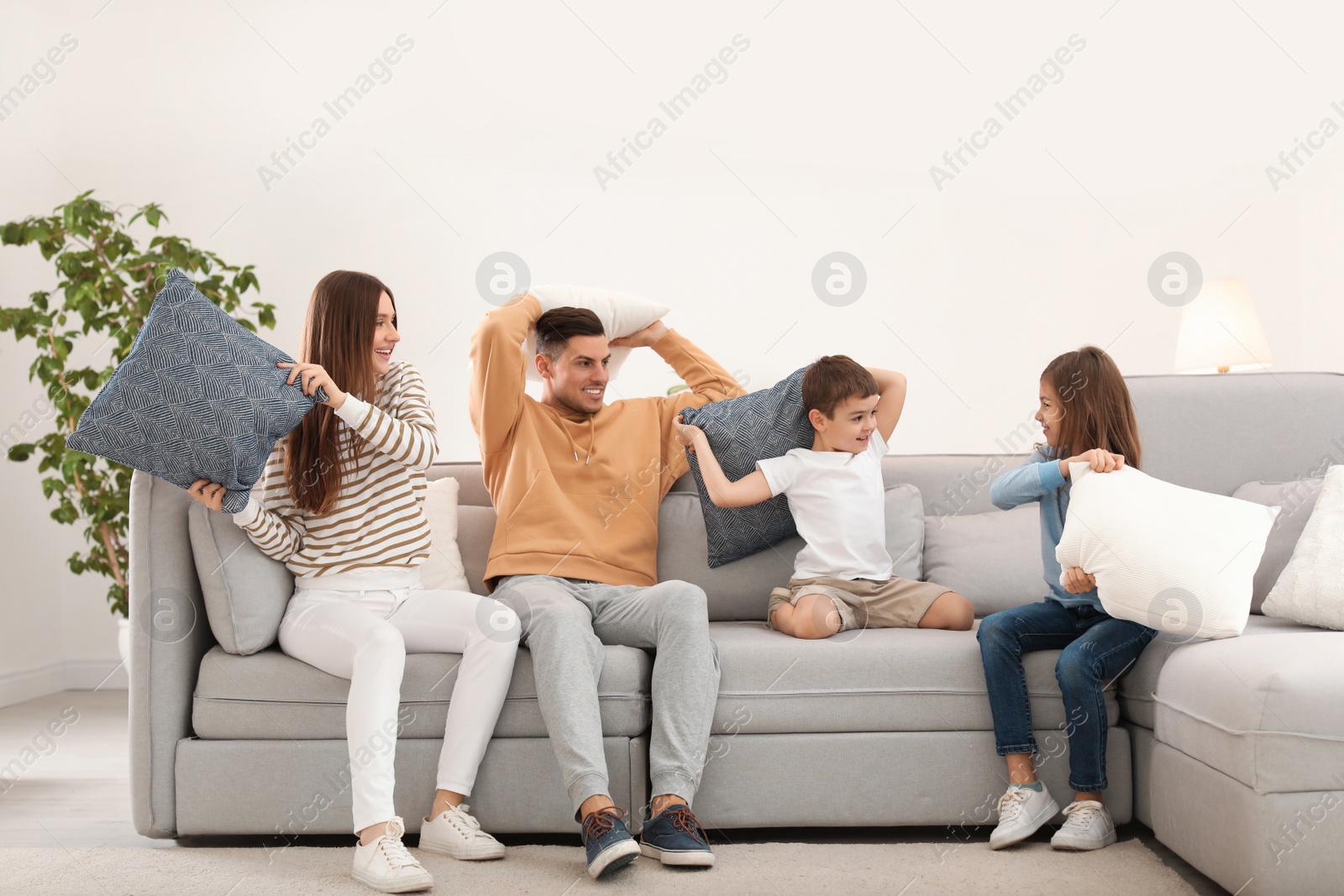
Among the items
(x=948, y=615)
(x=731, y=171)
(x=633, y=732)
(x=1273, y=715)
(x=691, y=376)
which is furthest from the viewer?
(x=731, y=171)

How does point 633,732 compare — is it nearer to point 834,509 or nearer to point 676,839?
point 676,839

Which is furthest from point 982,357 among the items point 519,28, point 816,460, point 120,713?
point 120,713

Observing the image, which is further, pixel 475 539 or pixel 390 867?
pixel 475 539

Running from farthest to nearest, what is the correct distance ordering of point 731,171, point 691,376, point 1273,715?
point 731,171 < point 691,376 < point 1273,715

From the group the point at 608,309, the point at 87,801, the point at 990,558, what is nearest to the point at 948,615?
the point at 990,558

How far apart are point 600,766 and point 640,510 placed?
2.22ft

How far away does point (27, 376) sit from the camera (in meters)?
3.39

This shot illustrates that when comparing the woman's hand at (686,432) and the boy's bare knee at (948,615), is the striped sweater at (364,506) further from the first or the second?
the boy's bare knee at (948,615)

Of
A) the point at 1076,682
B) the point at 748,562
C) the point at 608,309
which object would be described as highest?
the point at 608,309

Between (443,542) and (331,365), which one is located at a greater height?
(331,365)

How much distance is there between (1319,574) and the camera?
183cm

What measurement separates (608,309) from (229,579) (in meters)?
0.97

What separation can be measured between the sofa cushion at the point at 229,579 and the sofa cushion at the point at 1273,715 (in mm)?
1556

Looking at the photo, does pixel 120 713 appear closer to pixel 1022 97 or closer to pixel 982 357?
pixel 982 357
